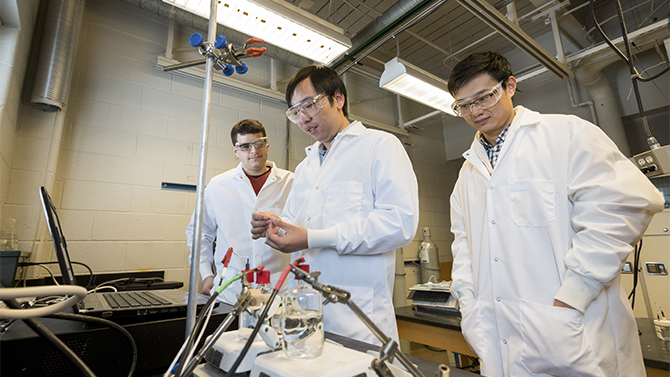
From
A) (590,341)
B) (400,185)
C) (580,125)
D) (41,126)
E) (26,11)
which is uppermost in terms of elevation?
(26,11)

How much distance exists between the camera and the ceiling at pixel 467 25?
3.19m

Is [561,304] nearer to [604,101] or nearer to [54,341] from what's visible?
[54,341]

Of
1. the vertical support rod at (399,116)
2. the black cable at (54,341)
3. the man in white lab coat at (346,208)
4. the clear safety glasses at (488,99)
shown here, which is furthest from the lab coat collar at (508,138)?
the vertical support rod at (399,116)

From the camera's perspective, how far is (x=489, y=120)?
4.00 ft

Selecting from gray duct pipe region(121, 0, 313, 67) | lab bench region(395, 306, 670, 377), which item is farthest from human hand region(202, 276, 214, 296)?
gray duct pipe region(121, 0, 313, 67)

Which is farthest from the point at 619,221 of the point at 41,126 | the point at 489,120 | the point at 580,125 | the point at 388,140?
the point at 41,126

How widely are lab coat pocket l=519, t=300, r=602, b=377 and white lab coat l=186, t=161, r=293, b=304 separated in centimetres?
114

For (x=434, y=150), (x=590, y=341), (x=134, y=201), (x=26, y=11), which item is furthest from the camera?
(x=434, y=150)

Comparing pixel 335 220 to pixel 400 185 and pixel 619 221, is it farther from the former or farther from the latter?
pixel 619 221

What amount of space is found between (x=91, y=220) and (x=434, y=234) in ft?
12.9

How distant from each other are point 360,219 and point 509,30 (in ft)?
7.33

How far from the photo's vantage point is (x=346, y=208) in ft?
3.65

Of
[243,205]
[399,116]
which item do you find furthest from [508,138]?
[399,116]

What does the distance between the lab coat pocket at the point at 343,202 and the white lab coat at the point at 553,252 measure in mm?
470
